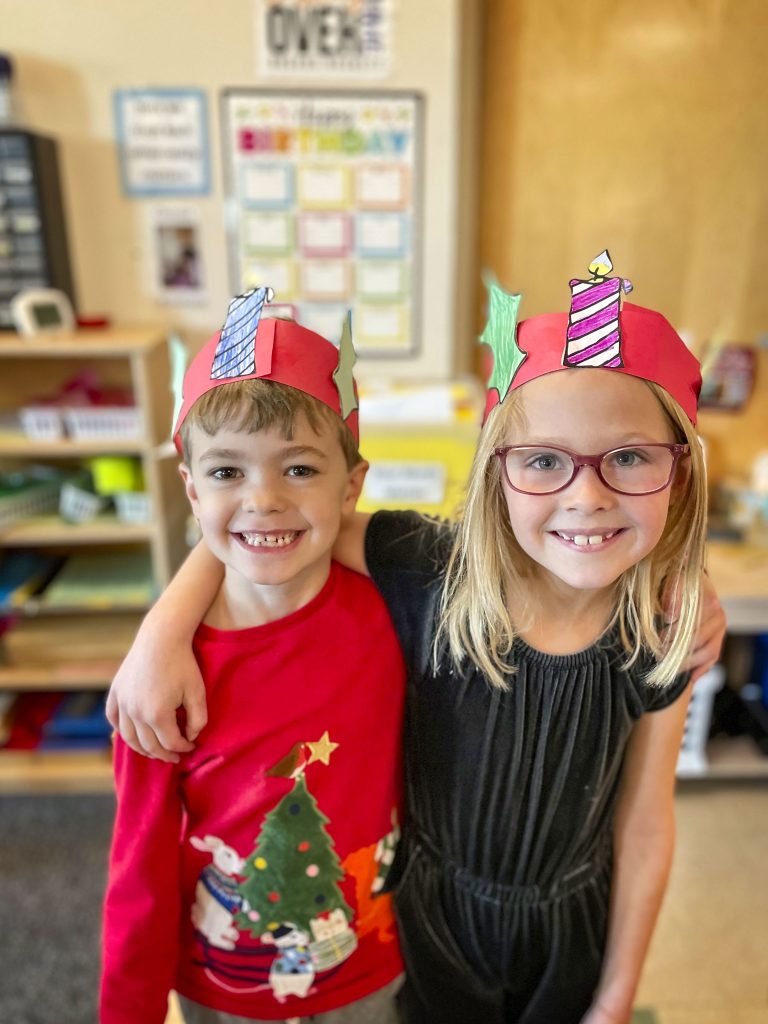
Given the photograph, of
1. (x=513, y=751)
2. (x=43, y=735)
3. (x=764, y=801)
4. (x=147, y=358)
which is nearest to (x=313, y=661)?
(x=513, y=751)

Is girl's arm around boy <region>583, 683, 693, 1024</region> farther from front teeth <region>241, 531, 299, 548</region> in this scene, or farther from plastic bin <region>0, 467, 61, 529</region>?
plastic bin <region>0, 467, 61, 529</region>

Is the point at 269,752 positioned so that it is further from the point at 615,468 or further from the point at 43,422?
the point at 43,422

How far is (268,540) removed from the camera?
29.0 inches

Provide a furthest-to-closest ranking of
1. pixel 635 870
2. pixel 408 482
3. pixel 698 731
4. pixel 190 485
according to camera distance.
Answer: pixel 698 731 < pixel 408 482 < pixel 635 870 < pixel 190 485

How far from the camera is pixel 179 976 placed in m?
0.88

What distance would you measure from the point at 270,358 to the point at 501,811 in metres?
0.54

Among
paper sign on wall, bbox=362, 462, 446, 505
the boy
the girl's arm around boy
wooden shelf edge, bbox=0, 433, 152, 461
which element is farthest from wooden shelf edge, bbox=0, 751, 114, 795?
the girl's arm around boy

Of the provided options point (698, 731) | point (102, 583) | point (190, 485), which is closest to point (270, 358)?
point (190, 485)

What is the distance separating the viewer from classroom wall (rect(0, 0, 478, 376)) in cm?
177

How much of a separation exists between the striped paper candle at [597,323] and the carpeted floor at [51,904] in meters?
1.60

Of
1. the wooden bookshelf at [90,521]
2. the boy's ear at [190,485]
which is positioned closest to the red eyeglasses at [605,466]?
the boy's ear at [190,485]

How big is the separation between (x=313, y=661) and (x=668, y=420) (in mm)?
421

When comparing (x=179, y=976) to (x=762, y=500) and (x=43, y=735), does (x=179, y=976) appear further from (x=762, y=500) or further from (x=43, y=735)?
(x=762, y=500)

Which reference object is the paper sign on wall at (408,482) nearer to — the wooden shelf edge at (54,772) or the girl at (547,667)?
the girl at (547,667)
